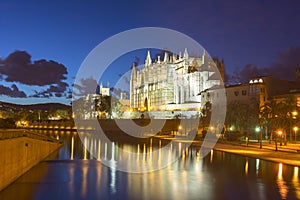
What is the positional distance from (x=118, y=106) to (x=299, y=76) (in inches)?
2647

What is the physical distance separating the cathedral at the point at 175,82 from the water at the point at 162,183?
79645 mm

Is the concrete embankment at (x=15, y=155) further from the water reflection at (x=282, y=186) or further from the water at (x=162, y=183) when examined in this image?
the water reflection at (x=282, y=186)

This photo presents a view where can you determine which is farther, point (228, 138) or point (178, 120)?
point (178, 120)

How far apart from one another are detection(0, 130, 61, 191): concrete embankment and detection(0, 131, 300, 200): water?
1.71 feet

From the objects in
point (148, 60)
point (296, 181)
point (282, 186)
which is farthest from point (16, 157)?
point (148, 60)

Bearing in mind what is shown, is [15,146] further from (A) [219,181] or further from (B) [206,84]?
(B) [206,84]

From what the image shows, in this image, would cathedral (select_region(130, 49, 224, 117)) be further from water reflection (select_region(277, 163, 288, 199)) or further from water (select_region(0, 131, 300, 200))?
water reflection (select_region(277, 163, 288, 199))

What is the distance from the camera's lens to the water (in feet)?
54.5

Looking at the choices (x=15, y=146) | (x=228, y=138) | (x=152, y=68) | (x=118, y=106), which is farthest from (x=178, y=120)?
(x=15, y=146)

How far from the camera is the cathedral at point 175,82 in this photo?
378 ft

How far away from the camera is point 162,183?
19.5 m

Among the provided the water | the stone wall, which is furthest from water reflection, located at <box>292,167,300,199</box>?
the stone wall

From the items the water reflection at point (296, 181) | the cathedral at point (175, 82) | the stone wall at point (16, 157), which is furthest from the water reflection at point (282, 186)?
the cathedral at point (175, 82)

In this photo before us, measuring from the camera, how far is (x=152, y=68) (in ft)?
474
